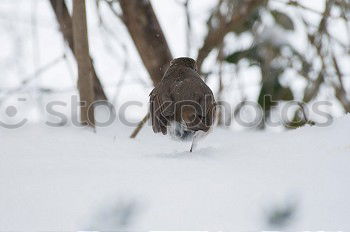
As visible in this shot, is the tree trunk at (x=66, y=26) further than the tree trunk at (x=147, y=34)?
Yes

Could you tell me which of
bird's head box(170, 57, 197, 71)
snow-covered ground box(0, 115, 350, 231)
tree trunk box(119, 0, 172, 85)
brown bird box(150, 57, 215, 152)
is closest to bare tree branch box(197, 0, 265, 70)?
tree trunk box(119, 0, 172, 85)

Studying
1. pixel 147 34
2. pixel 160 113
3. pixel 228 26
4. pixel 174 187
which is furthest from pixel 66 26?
pixel 174 187

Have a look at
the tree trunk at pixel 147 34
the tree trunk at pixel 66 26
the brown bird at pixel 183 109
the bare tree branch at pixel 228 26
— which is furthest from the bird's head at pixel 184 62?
the tree trunk at pixel 66 26

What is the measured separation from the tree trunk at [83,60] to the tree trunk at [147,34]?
122 centimetres

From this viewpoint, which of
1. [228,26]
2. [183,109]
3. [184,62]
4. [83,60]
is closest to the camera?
[183,109]

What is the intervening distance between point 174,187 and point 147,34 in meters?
3.61

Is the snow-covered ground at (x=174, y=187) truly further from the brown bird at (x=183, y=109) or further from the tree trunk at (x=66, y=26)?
the tree trunk at (x=66, y=26)

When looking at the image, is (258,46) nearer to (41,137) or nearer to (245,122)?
(245,122)

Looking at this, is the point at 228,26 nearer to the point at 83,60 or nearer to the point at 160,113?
the point at 83,60

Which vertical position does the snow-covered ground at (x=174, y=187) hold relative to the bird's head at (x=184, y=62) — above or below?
below

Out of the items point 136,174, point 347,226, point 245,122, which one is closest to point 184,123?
point 136,174

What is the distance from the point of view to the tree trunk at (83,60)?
4.78 metres

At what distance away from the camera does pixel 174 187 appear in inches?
104

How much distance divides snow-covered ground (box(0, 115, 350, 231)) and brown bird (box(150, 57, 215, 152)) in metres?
0.43
